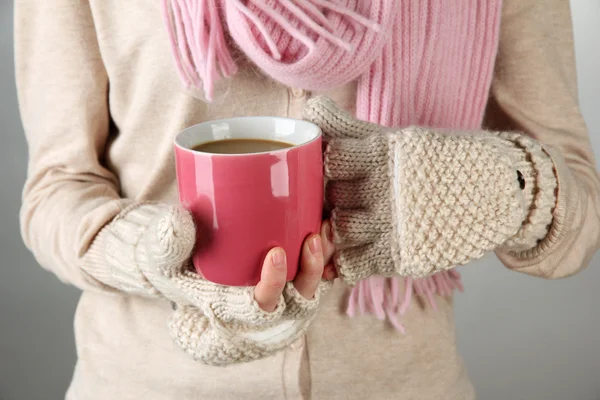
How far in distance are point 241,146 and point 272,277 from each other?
0.10 metres

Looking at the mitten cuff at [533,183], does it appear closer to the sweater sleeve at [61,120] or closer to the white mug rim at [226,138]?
the white mug rim at [226,138]

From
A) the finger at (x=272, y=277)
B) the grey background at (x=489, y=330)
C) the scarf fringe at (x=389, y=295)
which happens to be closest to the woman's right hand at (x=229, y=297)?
the finger at (x=272, y=277)

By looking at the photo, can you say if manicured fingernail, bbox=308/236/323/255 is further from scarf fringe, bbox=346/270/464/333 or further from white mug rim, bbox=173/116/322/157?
scarf fringe, bbox=346/270/464/333

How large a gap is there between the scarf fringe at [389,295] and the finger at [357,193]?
0.64 ft

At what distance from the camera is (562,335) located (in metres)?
1.13

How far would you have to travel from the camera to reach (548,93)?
0.62 m

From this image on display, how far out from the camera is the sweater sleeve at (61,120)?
2.05ft

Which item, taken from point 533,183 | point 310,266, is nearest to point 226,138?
point 310,266

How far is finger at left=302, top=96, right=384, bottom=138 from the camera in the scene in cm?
45

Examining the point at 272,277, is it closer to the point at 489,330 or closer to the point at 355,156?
the point at 355,156

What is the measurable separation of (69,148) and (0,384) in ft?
2.49

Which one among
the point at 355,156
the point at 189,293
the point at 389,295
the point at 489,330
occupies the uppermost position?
the point at 355,156

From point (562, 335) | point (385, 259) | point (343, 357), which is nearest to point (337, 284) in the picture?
→ point (343, 357)

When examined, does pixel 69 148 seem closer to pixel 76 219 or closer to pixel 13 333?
pixel 76 219
